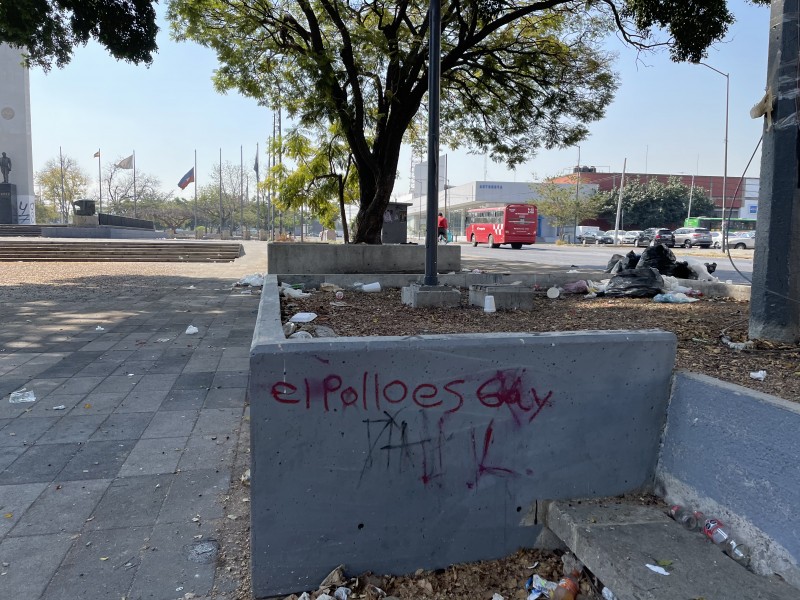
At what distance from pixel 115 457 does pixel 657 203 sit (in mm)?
65424

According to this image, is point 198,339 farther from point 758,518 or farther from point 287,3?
point 287,3

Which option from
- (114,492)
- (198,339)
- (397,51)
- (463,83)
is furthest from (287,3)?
(114,492)

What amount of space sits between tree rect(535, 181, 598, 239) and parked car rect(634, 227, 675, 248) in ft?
24.2

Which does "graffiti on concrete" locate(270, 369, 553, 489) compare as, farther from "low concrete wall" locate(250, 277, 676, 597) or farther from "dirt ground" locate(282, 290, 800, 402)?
"dirt ground" locate(282, 290, 800, 402)

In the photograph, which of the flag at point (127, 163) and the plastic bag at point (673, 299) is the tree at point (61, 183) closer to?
the flag at point (127, 163)

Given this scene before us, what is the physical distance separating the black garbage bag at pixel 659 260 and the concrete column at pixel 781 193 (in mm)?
5319

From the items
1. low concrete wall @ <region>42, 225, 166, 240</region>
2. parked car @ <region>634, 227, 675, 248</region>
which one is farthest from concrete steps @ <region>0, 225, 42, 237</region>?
parked car @ <region>634, 227, 675, 248</region>

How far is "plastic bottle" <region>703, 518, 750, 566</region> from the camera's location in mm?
2436

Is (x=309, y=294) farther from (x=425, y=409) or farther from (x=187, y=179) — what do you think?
(x=187, y=179)

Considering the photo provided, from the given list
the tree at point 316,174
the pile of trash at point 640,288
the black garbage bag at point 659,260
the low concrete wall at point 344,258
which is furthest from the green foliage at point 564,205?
the pile of trash at point 640,288

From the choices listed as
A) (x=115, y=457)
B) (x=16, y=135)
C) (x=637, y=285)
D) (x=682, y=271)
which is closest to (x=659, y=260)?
(x=682, y=271)

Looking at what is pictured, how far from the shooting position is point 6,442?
13.4ft

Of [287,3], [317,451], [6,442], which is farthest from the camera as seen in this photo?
[287,3]

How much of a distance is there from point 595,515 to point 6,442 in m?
4.04
